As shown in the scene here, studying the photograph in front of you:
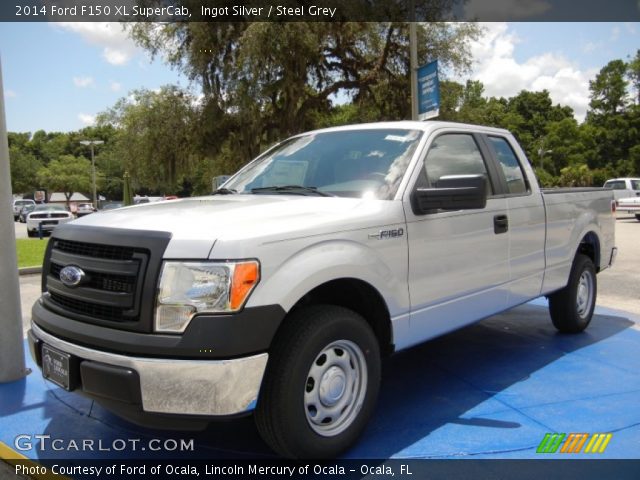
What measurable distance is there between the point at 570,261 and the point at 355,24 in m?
15.1

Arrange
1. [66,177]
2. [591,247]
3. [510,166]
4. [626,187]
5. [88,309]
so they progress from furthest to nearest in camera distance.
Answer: [66,177] → [626,187] → [591,247] → [510,166] → [88,309]

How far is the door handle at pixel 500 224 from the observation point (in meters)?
4.28

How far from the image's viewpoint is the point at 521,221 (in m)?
4.62

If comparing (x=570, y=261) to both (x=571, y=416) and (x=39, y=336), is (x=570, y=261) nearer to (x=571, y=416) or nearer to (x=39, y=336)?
(x=571, y=416)

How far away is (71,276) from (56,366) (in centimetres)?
49

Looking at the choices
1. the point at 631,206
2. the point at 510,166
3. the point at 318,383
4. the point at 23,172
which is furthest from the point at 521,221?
the point at 23,172

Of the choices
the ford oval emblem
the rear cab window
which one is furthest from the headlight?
the rear cab window

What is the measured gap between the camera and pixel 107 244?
2865 millimetres

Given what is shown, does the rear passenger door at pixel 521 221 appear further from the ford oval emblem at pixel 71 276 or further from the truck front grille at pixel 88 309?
the ford oval emblem at pixel 71 276

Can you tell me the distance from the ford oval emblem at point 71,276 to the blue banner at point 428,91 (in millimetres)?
11425

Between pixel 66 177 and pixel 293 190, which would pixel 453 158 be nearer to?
pixel 293 190

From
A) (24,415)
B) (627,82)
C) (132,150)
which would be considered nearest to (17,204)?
(132,150)

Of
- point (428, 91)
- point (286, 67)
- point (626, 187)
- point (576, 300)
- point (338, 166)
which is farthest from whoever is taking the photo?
point (626, 187)

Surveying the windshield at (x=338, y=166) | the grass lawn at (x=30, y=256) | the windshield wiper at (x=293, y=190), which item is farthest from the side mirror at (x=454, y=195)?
the grass lawn at (x=30, y=256)
